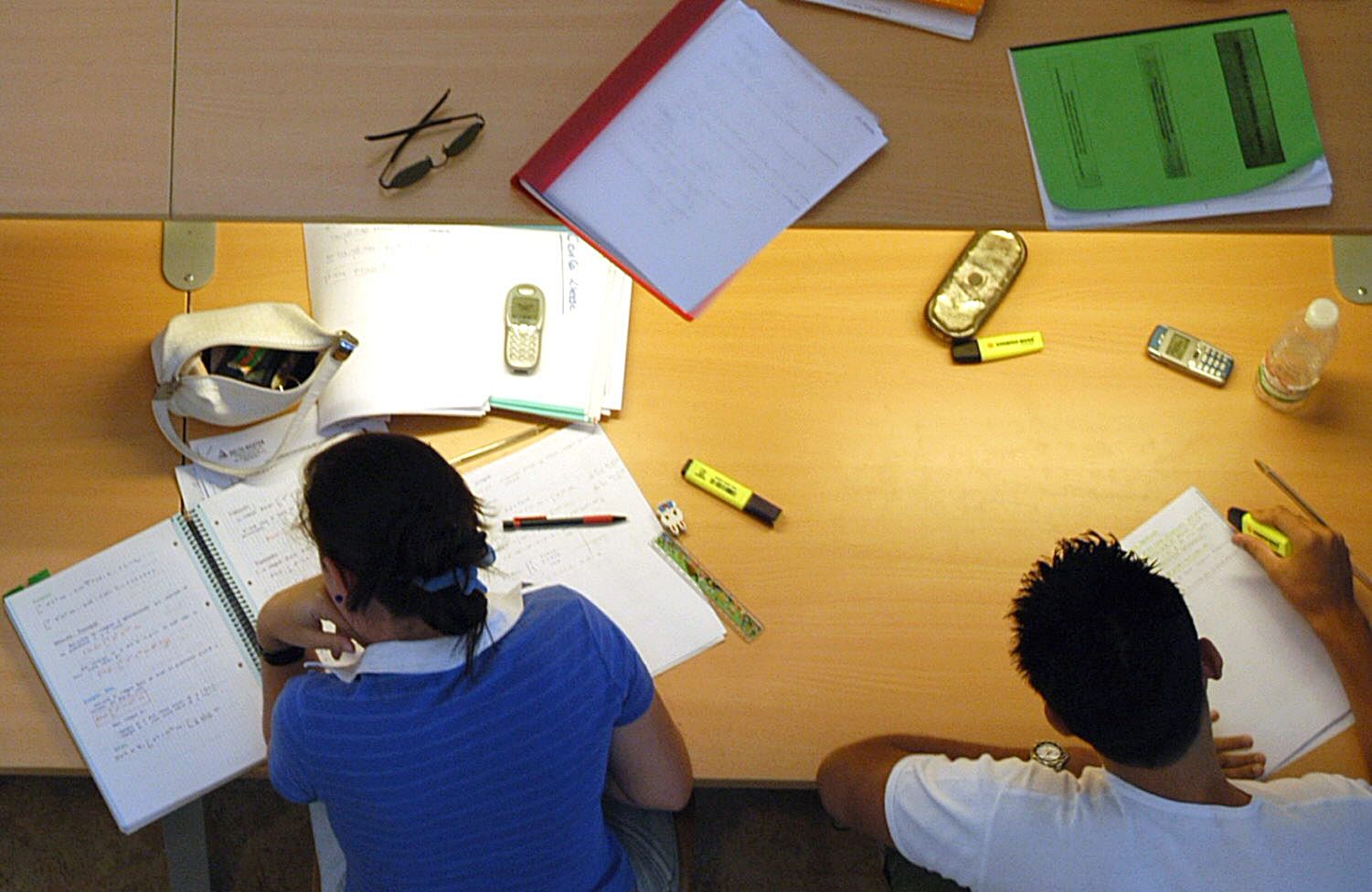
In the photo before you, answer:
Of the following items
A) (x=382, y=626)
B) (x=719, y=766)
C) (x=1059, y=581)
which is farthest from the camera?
(x=719, y=766)

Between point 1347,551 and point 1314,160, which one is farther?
point 1347,551

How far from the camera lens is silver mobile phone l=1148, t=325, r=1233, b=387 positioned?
1612 millimetres

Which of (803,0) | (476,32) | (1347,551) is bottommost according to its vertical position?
(1347,551)

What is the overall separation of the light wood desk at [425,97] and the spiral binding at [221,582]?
47 centimetres

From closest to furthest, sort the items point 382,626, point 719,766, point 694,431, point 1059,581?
point 382,626 < point 1059,581 < point 719,766 < point 694,431

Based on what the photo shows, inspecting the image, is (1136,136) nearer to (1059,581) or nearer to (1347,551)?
(1059,581)

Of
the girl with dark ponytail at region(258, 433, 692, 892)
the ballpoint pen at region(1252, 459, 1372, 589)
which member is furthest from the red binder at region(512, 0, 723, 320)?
the ballpoint pen at region(1252, 459, 1372, 589)

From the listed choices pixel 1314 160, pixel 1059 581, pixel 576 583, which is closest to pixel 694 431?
pixel 576 583

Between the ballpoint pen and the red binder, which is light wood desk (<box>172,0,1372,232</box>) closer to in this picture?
the red binder

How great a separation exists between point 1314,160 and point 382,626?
101cm

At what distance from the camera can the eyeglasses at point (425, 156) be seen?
117 cm

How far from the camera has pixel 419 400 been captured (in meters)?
1.55

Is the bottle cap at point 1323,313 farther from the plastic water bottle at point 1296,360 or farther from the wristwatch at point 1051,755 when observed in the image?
the wristwatch at point 1051,755

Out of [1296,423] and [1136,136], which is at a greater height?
[1136,136]
